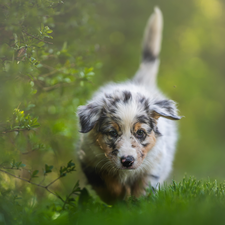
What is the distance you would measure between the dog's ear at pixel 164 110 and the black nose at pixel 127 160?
1.90 ft

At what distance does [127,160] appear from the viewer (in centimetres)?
245

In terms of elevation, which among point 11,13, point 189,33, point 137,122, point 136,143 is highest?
point 189,33

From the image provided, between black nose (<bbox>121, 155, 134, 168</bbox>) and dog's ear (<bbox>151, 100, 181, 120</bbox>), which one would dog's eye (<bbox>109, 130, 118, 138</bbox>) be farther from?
dog's ear (<bbox>151, 100, 181, 120</bbox>)

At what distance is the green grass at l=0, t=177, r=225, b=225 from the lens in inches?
64.8

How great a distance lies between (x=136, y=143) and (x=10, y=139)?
115 cm

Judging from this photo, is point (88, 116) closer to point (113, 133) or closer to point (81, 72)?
point (113, 133)

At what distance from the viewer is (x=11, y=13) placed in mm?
2035

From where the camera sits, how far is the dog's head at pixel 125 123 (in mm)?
2557

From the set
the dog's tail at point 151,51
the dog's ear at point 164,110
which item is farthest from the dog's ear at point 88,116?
the dog's tail at point 151,51

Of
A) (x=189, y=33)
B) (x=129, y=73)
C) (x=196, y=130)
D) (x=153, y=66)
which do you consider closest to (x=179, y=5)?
(x=189, y=33)

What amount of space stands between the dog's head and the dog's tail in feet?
4.27

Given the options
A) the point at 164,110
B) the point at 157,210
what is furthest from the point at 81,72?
the point at 157,210

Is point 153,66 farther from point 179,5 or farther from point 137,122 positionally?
point 179,5

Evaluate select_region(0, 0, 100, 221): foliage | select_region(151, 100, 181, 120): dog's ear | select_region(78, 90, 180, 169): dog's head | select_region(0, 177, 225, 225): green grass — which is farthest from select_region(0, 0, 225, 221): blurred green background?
select_region(151, 100, 181, 120): dog's ear
